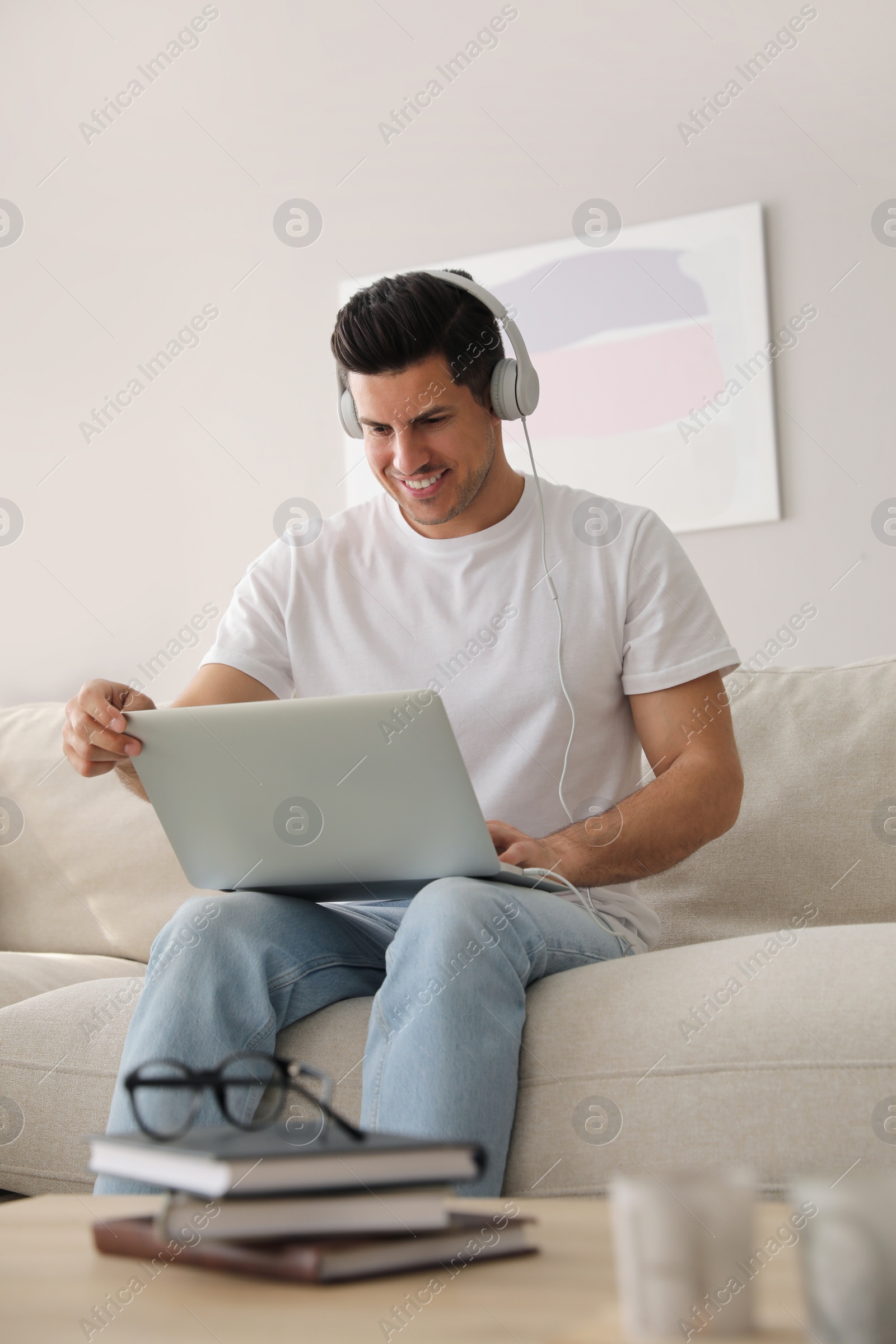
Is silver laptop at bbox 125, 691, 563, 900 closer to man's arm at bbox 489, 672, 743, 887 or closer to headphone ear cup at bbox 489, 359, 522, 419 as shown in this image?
man's arm at bbox 489, 672, 743, 887

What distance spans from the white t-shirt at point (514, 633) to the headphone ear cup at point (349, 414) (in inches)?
3.7

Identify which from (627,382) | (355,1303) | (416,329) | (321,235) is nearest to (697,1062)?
(355,1303)

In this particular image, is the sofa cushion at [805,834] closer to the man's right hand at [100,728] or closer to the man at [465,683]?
the man at [465,683]

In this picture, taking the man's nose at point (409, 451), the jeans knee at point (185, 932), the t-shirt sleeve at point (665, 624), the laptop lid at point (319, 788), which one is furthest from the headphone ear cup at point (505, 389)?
the jeans knee at point (185, 932)

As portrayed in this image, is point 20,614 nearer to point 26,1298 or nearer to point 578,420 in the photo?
point 578,420

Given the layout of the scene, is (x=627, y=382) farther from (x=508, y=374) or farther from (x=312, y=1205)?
(x=312, y=1205)

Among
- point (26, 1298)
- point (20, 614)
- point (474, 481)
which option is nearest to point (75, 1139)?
point (26, 1298)

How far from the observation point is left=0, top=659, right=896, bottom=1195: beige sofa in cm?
100

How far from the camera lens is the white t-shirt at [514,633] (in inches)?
55.8

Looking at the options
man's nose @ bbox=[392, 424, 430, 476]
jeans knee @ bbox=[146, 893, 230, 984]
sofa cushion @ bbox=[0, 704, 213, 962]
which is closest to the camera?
jeans knee @ bbox=[146, 893, 230, 984]

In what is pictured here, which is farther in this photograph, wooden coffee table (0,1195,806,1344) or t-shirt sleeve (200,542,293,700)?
t-shirt sleeve (200,542,293,700)

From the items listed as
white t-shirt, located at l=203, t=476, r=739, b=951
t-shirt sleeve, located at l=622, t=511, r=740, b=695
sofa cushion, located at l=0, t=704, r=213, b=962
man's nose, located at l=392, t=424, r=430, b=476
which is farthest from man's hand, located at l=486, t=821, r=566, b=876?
sofa cushion, located at l=0, t=704, r=213, b=962

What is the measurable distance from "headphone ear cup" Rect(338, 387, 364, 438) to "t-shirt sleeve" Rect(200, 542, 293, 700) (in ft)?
0.61

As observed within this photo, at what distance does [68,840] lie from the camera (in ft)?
6.58
